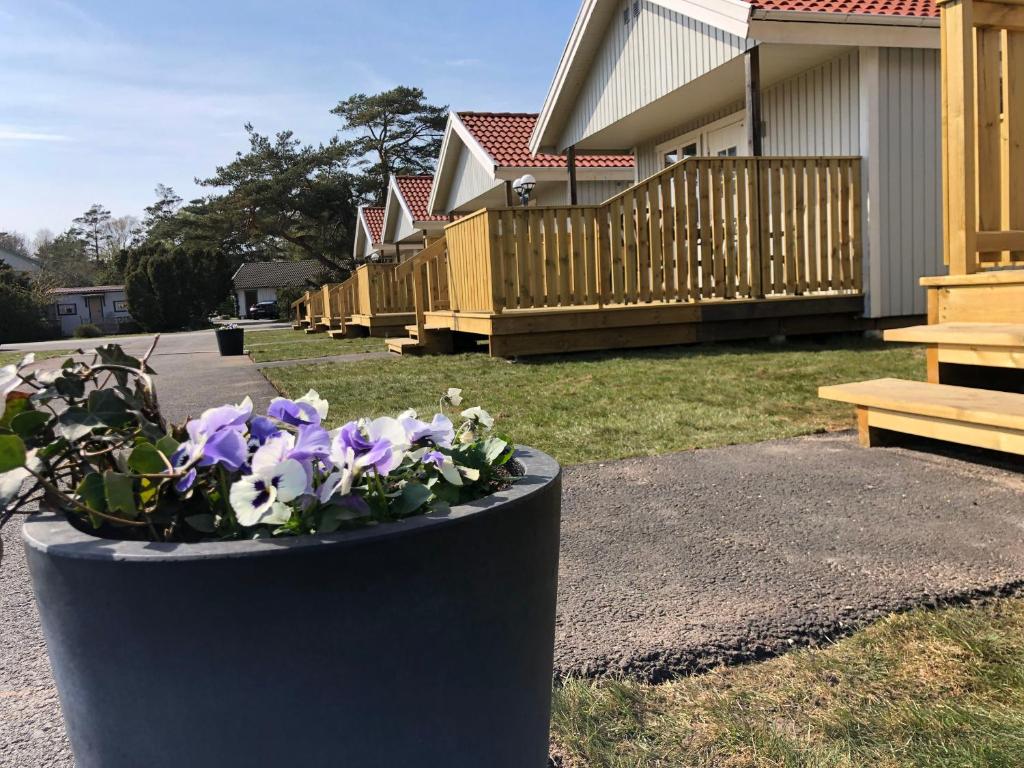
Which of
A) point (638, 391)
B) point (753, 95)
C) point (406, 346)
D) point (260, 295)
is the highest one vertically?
point (260, 295)

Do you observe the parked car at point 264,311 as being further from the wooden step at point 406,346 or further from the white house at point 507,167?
the wooden step at point 406,346

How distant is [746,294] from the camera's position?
9312 mm

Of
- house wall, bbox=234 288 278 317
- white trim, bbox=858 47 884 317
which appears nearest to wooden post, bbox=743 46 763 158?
white trim, bbox=858 47 884 317

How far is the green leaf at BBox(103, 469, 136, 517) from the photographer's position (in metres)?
1.10

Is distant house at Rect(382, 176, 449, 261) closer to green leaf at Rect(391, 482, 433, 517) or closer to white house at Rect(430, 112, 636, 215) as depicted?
white house at Rect(430, 112, 636, 215)

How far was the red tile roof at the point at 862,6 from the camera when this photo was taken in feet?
28.6

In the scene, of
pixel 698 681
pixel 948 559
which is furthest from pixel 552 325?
pixel 698 681

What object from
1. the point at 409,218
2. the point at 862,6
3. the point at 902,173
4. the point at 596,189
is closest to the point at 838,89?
the point at 862,6

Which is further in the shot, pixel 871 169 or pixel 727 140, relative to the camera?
pixel 727 140

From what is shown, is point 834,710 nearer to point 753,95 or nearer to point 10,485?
point 10,485

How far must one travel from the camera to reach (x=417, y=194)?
25344 mm

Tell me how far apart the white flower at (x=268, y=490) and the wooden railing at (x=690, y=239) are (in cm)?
798

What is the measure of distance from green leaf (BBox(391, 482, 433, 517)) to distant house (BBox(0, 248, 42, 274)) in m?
82.3

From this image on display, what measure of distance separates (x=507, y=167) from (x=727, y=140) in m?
5.59
